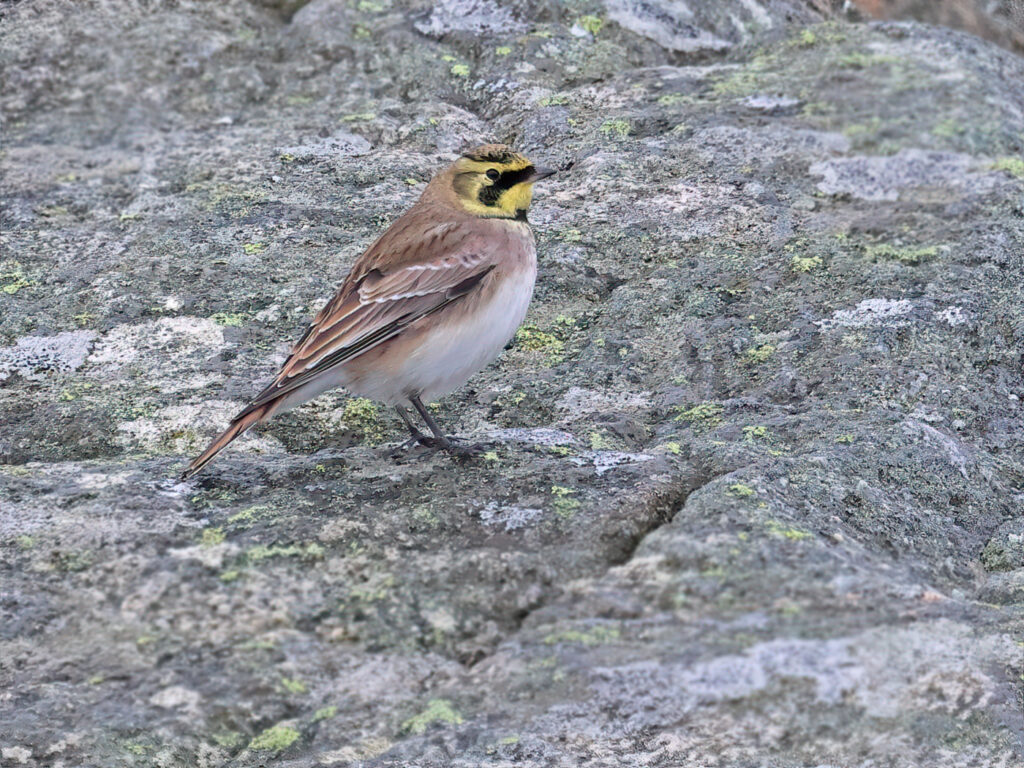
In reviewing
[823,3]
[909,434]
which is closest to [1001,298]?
[909,434]

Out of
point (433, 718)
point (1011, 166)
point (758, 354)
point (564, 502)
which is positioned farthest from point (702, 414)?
point (1011, 166)

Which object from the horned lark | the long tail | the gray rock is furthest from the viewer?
the gray rock

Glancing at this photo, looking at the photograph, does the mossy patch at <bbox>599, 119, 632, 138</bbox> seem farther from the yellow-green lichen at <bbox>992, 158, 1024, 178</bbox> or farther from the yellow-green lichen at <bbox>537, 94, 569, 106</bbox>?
the yellow-green lichen at <bbox>992, 158, 1024, 178</bbox>

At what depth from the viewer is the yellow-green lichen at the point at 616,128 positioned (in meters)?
6.39

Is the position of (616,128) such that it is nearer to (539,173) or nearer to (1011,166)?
(539,173)

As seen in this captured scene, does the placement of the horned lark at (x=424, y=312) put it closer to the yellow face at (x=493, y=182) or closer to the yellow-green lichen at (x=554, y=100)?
the yellow face at (x=493, y=182)

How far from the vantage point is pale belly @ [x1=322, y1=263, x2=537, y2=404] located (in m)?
4.48

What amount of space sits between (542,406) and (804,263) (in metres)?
1.56

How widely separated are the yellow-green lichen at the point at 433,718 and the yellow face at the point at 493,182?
7.81ft

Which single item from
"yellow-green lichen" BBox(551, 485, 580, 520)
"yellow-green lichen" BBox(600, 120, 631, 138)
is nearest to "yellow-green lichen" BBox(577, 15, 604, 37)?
"yellow-green lichen" BBox(600, 120, 631, 138)

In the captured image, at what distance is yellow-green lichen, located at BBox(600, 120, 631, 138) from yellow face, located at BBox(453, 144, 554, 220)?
4.93 ft

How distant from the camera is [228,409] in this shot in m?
4.59

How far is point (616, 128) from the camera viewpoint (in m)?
6.42

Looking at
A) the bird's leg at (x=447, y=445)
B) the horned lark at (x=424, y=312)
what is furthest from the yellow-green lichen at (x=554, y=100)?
the bird's leg at (x=447, y=445)
